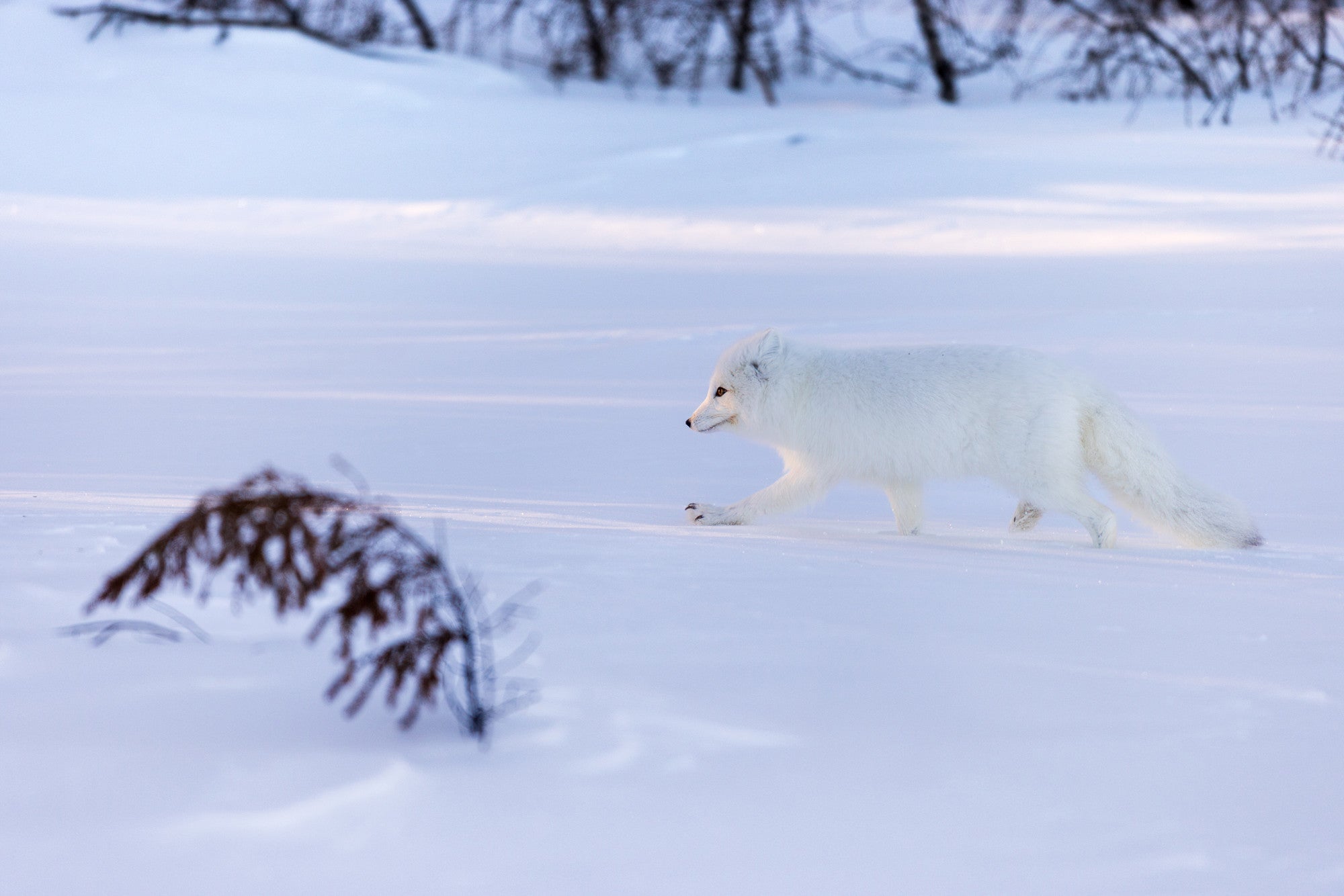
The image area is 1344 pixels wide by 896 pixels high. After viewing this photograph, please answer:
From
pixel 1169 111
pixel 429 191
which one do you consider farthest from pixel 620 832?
pixel 1169 111

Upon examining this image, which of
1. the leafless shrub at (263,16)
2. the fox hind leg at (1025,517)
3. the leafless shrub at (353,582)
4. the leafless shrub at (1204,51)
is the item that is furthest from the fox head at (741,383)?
the leafless shrub at (263,16)

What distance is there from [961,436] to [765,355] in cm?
76

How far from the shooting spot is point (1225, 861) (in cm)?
216

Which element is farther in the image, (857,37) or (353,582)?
(857,37)

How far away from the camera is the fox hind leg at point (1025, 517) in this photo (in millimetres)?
4938

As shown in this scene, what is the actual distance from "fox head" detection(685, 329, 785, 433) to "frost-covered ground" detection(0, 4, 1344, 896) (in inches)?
14.8

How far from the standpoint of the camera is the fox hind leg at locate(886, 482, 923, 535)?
15.8ft

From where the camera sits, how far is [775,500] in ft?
16.1

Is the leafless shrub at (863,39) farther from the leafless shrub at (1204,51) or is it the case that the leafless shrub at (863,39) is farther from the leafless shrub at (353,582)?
the leafless shrub at (353,582)

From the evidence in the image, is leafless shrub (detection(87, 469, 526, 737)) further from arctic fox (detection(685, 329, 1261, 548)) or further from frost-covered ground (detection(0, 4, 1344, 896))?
arctic fox (detection(685, 329, 1261, 548))

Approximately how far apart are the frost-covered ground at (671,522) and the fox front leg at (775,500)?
0.40 feet

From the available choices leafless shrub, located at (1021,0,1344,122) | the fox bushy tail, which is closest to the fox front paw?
the fox bushy tail

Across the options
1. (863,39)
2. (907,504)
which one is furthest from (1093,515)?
(863,39)

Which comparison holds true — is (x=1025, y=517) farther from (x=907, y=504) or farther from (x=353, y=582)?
(x=353, y=582)
